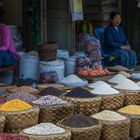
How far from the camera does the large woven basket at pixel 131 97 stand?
4125 millimetres

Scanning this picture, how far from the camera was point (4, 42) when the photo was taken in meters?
5.75

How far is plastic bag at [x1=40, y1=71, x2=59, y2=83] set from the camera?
510cm

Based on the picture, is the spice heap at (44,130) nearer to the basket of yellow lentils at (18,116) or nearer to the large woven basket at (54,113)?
the basket of yellow lentils at (18,116)

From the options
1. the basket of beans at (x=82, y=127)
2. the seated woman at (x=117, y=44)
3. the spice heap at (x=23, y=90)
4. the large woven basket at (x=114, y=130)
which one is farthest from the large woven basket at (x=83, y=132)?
the seated woman at (x=117, y=44)

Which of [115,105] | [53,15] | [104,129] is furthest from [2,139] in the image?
[53,15]

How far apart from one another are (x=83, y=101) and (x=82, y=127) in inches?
18.5

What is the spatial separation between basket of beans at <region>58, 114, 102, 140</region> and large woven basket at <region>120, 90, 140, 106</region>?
870 millimetres

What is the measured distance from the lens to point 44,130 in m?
3.00

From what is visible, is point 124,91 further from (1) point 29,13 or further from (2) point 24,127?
(1) point 29,13

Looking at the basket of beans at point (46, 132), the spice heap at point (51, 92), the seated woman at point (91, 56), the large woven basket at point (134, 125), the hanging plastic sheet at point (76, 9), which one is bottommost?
the large woven basket at point (134, 125)

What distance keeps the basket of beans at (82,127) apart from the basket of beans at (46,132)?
0.10 m

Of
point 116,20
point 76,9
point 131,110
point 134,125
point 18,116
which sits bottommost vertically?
point 134,125

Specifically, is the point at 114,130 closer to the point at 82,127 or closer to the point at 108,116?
the point at 108,116

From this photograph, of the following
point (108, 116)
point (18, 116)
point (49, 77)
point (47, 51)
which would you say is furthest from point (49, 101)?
point (47, 51)
